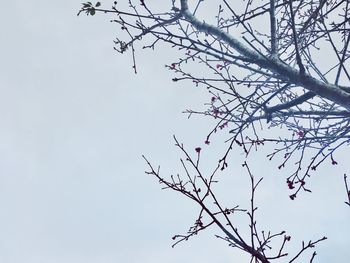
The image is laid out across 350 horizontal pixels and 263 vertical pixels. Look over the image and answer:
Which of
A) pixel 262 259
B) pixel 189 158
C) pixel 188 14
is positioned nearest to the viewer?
pixel 262 259

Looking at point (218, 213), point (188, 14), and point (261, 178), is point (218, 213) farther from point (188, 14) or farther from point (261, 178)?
point (188, 14)

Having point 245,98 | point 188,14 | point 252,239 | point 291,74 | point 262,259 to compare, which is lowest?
point 262,259

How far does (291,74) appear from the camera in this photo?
3.47 m

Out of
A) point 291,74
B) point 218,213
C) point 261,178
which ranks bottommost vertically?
point 218,213

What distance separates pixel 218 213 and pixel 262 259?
357mm

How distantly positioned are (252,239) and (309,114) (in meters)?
2.41

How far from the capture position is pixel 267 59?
353 cm

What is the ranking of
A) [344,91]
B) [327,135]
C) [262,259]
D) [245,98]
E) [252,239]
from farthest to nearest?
[327,135] < [245,98] < [344,91] < [252,239] < [262,259]

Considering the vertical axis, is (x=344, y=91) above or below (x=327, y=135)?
below

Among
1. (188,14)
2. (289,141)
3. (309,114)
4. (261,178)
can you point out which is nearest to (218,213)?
(261,178)

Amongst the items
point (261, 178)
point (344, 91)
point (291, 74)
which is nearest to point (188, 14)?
point (291, 74)

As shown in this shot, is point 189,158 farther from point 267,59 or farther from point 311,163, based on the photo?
point 311,163

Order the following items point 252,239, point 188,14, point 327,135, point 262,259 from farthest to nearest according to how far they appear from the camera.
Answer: point 188,14
point 327,135
point 252,239
point 262,259

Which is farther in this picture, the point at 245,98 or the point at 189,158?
the point at 245,98
